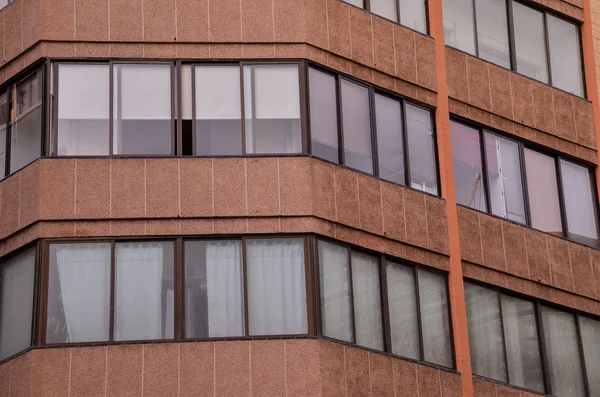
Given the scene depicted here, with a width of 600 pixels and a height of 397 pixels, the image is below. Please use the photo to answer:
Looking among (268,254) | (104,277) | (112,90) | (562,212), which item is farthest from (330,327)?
(562,212)

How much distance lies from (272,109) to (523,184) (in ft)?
24.8

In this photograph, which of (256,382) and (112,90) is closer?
(256,382)

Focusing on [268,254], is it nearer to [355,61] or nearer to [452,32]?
[355,61]

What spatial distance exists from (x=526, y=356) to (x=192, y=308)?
332 inches

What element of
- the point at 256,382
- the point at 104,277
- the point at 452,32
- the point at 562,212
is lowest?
the point at 256,382

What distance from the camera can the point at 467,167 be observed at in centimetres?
3397

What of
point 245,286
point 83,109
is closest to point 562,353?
point 245,286

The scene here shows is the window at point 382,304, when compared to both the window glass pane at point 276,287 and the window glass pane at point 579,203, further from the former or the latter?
the window glass pane at point 579,203

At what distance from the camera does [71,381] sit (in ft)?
91.6

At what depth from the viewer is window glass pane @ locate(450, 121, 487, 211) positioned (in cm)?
3356

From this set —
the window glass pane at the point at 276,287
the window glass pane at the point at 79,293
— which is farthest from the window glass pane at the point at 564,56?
the window glass pane at the point at 79,293

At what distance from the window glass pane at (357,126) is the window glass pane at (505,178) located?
4.10 metres

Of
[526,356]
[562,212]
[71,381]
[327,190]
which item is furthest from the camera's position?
[562,212]

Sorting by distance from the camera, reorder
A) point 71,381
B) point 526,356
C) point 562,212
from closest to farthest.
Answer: point 71,381 < point 526,356 < point 562,212
